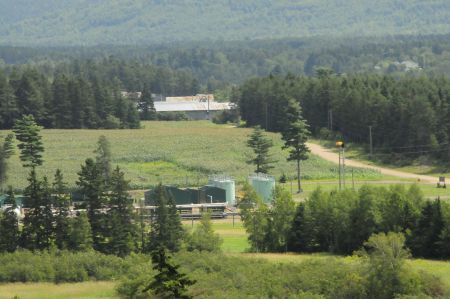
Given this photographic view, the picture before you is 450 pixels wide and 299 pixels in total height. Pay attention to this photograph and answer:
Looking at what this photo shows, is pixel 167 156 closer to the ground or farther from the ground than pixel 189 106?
closer to the ground

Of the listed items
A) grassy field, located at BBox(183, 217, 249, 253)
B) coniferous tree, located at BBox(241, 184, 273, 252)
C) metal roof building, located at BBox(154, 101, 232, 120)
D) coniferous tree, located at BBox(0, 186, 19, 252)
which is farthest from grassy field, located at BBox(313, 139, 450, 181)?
metal roof building, located at BBox(154, 101, 232, 120)

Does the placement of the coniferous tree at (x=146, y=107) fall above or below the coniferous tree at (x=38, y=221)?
above

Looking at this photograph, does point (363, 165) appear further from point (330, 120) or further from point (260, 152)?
point (330, 120)

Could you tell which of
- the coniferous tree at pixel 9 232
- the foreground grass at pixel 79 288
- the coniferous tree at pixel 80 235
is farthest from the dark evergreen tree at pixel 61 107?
the foreground grass at pixel 79 288

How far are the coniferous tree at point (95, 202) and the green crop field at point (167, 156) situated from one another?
83.3ft

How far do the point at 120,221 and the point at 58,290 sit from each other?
783 cm

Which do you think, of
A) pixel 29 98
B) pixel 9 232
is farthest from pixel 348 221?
pixel 29 98

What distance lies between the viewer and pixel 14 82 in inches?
5581

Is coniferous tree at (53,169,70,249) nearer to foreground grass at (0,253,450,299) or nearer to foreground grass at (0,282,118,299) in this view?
foreground grass at (0,282,118,299)

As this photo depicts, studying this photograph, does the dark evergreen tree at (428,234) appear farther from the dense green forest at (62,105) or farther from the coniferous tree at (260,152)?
the dense green forest at (62,105)

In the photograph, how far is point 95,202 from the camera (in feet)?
212

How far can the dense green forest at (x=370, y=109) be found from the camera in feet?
345

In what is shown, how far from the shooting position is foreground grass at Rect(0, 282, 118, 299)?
54.5 meters

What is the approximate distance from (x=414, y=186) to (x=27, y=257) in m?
20.6
